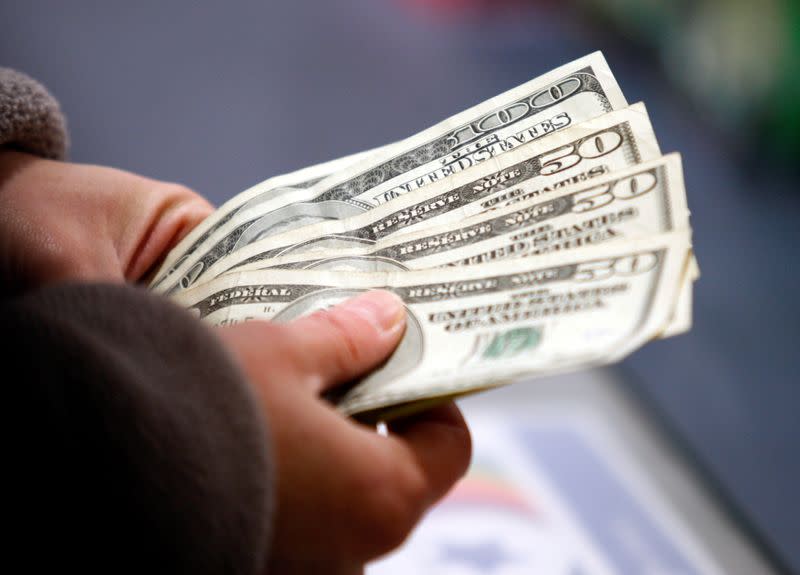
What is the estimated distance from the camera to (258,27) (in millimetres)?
2104

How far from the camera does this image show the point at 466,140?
2.43 ft

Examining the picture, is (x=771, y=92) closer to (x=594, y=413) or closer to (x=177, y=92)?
(x=594, y=413)

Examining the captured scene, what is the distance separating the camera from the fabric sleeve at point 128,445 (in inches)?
14.1

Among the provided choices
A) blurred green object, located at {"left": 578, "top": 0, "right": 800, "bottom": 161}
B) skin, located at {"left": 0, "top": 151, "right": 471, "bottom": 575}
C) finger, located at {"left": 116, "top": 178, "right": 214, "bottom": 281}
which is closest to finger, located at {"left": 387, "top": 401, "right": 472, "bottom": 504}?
skin, located at {"left": 0, "top": 151, "right": 471, "bottom": 575}

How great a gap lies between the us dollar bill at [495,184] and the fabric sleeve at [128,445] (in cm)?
29

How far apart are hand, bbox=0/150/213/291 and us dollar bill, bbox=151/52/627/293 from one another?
51 millimetres

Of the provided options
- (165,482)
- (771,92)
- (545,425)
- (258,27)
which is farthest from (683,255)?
(258,27)

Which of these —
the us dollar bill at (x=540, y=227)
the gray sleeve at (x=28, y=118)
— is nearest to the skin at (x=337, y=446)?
the us dollar bill at (x=540, y=227)

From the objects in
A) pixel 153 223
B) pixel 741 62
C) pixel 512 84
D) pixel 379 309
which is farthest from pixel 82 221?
pixel 512 84

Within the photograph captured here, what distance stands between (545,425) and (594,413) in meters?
0.10

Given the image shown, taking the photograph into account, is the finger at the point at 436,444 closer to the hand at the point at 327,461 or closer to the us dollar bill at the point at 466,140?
the hand at the point at 327,461

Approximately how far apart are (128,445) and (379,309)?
8.0 inches

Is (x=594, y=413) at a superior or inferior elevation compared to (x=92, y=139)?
inferior

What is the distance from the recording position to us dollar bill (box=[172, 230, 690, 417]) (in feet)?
1.57
